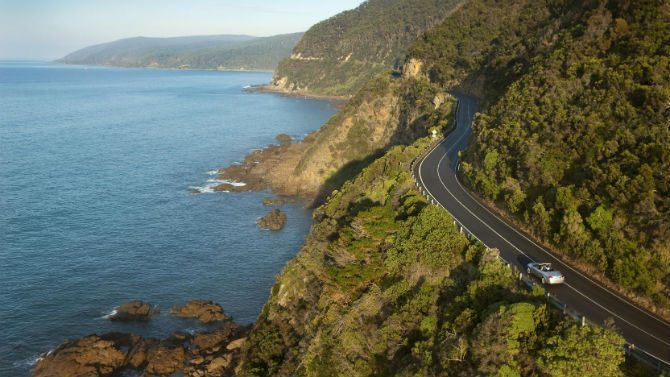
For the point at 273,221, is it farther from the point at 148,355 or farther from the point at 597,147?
the point at 597,147

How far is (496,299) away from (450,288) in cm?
334

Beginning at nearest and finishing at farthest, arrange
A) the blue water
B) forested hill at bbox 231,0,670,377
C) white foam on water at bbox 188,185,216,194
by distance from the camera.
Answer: forested hill at bbox 231,0,670,377
the blue water
white foam on water at bbox 188,185,216,194

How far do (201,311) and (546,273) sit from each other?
100ft

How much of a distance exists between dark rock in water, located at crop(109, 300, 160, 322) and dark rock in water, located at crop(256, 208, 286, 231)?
20991 millimetres

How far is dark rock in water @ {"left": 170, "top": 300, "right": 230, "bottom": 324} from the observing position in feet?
142

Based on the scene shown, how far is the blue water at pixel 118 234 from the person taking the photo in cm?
4403

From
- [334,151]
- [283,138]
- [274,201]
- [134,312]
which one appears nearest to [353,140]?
[334,151]

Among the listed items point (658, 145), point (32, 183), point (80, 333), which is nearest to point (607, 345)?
point (658, 145)

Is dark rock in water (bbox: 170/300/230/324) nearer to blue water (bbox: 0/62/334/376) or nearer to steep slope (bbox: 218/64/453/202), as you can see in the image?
blue water (bbox: 0/62/334/376)

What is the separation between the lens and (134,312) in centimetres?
4353

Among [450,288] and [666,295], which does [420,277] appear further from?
[666,295]

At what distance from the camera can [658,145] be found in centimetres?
2652

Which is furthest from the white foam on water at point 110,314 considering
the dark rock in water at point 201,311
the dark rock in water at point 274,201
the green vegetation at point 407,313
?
the dark rock in water at point 274,201

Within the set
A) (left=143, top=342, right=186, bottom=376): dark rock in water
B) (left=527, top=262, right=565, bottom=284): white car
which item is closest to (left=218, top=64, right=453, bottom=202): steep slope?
(left=143, top=342, right=186, bottom=376): dark rock in water
